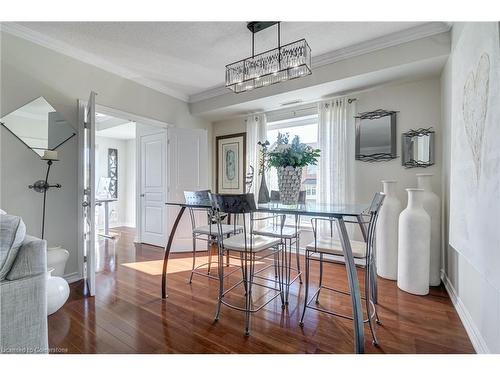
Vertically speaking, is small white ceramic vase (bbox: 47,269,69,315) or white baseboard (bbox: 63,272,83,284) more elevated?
small white ceramic vase (bbox: 47,269,69,315)

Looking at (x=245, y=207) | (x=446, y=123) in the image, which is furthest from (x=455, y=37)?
(x=245, y=207)

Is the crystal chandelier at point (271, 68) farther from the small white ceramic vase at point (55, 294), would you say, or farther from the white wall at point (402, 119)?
the small white ceramic vase at point (55, 294)

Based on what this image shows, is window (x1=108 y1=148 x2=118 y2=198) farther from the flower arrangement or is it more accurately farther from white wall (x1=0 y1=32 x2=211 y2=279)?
the flower arrangement

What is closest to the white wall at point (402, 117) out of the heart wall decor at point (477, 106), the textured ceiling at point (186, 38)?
the textured ceiling at point (186, 38)

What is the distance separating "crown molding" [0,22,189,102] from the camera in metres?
2.41

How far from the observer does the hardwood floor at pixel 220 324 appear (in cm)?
163

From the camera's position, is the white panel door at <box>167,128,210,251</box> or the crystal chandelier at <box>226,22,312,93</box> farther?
the white panel door at <box>167,128,210,251</box>

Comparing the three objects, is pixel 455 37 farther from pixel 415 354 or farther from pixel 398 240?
pixel 415 354

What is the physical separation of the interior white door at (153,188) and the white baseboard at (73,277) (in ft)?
5.15

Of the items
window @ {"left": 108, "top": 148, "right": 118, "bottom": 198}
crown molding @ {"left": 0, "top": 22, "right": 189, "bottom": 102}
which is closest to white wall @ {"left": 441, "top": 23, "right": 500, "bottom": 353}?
crown molding @ {"left": 0, "top": 22, "right": 189, "bottom": 102}

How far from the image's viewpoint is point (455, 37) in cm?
220

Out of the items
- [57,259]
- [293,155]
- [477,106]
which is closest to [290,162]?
[293,155]

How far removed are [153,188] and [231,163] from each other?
4.99 feet

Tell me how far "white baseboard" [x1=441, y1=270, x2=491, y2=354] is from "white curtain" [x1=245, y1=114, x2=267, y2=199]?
277 cm
